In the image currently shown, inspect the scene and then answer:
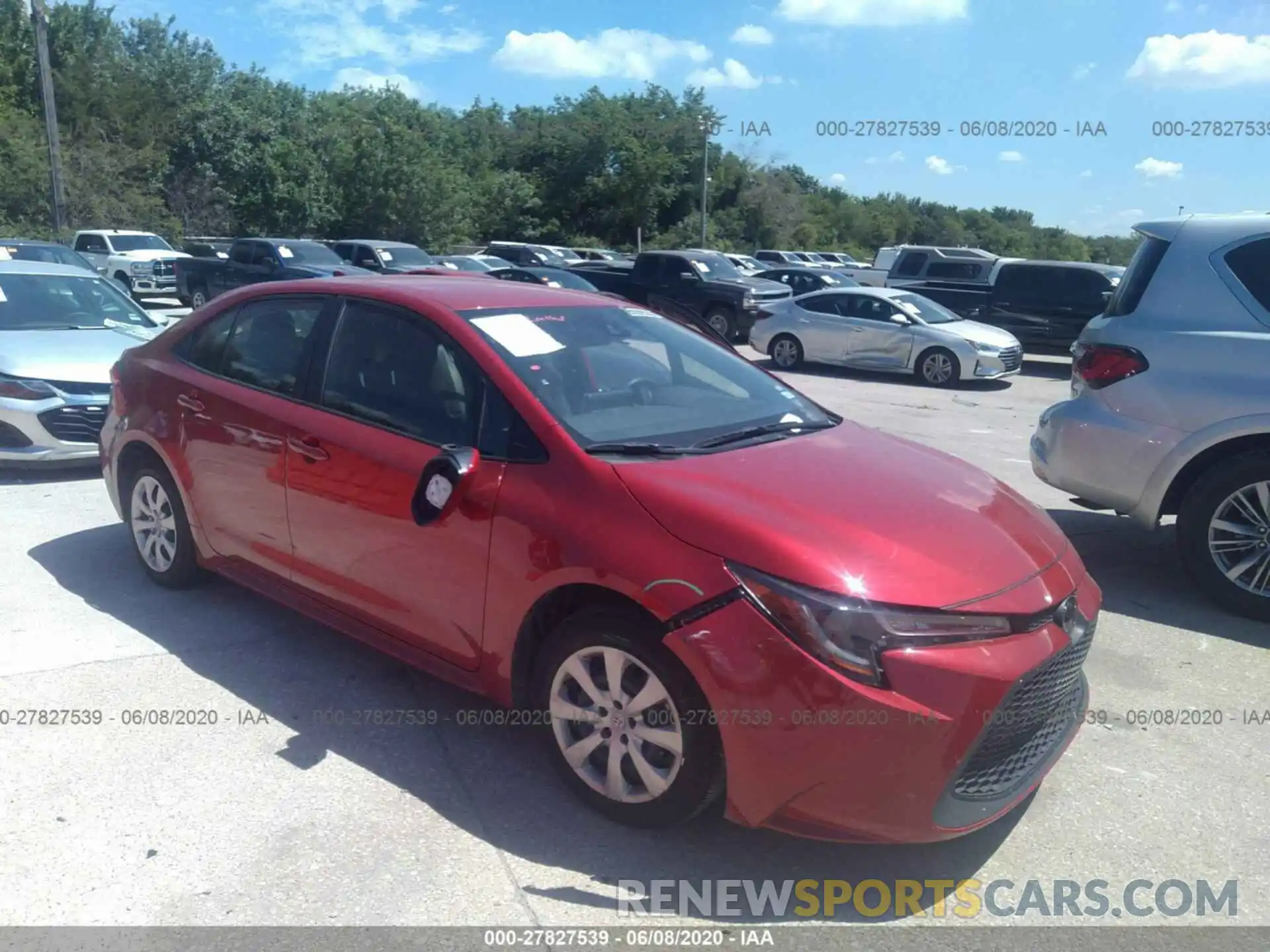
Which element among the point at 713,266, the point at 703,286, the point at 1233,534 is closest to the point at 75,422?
the point at 1233,534

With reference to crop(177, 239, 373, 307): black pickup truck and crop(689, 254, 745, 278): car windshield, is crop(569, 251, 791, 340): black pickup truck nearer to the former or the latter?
crop(689, 254, 745, 278): car windshield

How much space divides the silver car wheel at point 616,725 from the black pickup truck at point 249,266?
688 inches

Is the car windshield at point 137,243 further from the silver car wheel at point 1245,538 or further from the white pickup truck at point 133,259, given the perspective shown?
the silver car wheel at point 1245,538

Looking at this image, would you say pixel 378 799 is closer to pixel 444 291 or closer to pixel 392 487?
pixel 392 487

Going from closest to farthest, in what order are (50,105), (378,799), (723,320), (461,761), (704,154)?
(378,799), (461,761), (723,320), (50,105), (704,154)

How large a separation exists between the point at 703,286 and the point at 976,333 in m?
6.90

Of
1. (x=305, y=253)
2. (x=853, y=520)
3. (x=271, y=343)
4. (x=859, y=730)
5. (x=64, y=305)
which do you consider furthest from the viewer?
(x=305, y=253)

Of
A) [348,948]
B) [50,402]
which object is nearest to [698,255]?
[50,402]

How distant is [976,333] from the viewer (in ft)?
53.2

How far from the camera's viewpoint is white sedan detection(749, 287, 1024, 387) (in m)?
15.8

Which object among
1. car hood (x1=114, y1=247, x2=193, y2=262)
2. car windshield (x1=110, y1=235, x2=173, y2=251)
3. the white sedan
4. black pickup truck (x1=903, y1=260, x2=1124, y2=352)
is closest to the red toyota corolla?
the white sedan

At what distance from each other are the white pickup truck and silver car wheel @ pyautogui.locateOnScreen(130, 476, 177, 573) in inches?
785

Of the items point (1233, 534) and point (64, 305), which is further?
point (64, 305)

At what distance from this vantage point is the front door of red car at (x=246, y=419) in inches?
180
